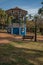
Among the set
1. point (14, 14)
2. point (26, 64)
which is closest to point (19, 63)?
point (26, 64)

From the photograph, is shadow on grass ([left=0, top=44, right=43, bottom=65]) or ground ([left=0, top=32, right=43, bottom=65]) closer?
shadow on grass ([left=0, top=44, right=43, bottom=65])

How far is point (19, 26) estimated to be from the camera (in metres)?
49.3

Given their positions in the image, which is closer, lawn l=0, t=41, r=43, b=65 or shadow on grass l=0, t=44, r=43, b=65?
shadow on grass l=0, t=44, r=43, b=65

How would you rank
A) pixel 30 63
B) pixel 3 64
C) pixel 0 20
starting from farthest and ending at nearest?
pixel 0 20 → pixel 30 63 → pixel 3 64

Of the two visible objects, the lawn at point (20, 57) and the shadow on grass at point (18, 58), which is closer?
the shadow on grass at point (18, 58)

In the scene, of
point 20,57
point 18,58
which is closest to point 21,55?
point 20,57

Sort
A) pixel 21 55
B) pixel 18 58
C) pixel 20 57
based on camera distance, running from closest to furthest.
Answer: pixel 18 58, pixel 20 57, pixel 21 55

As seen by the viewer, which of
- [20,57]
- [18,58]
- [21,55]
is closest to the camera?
[18,58]

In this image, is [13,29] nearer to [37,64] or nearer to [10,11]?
[10,11]

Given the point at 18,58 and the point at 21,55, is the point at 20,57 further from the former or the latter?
the point at 21,55

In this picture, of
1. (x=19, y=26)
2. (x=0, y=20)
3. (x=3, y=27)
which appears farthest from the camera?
(x=3, y=27)

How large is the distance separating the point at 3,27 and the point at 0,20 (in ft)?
26.8

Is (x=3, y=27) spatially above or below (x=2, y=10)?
below

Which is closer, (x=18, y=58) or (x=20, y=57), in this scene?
(x=18, y=58)
